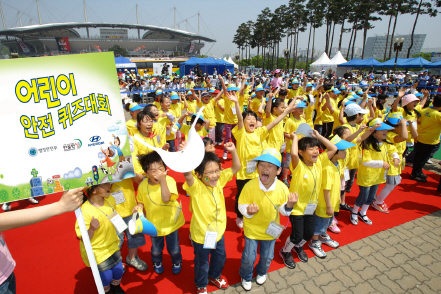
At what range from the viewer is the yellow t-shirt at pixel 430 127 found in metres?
5.39

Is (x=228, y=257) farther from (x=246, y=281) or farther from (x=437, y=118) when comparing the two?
(x=437, y=118)

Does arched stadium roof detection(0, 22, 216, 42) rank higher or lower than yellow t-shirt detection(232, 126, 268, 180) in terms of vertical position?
higher

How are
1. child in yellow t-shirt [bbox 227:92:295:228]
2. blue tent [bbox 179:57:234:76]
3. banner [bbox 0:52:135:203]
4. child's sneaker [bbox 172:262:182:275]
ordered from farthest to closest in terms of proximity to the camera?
1. blue tent [bbox 179:57:234:76]
2. child in yellow t-shirt [bbox 227:92:295:228]
3. child's sneaker [bbox 172:262:182:275]
4. banner [bbox 0:52:135:203]

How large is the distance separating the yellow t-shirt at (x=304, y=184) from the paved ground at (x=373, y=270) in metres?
0.87

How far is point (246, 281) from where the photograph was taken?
2.88 m

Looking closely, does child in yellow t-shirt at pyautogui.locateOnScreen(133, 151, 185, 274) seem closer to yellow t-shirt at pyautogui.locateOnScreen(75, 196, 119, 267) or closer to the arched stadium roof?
yellow t-shirt at pyautogui.locateOnScreen(75, 196, 119, 267)

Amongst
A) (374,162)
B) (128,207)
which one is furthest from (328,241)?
(128,207)

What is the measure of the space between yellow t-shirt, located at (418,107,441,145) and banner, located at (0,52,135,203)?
6628 millimetres

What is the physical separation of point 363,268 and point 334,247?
18.4 inches

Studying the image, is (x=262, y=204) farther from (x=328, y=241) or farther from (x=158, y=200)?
(x=328, y=241)

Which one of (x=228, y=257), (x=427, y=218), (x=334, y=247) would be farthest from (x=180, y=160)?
(x=427, y=218)

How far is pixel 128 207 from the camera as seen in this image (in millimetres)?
3031

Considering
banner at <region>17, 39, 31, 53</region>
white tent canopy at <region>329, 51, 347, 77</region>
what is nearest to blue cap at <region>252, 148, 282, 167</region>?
white tent canopy at <region>329, 51, 347, 77</region>

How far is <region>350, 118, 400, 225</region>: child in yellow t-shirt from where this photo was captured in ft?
12.6
